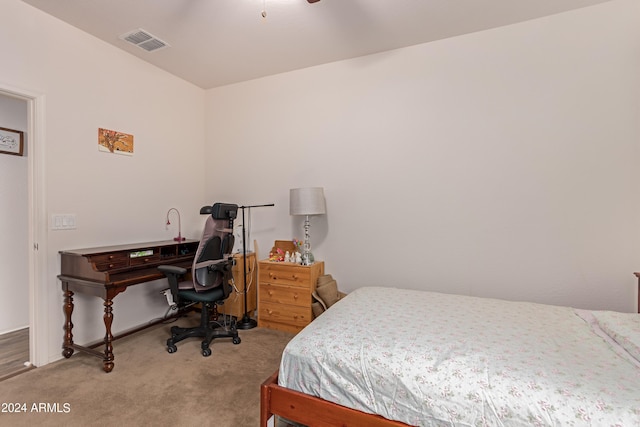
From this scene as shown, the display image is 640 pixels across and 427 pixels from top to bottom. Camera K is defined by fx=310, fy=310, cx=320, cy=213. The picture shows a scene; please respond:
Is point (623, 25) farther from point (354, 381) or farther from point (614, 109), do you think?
point (354, 381)

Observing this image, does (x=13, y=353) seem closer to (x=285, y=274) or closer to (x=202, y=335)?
(x=202, y=335)

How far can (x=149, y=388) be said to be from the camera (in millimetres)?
2164

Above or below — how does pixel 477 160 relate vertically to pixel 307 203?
A: above

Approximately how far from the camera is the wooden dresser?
308cm

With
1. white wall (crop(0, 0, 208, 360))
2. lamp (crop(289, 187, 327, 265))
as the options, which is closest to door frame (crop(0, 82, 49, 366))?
white wall (crop(0, 0, 208, 360))

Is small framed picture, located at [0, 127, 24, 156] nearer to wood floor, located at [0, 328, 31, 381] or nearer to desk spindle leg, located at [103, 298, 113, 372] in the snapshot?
wood floor, located at [0, 328, 31, 381]

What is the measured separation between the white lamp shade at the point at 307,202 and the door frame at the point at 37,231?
6.89 feet

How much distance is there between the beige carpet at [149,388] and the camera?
1.87 metres

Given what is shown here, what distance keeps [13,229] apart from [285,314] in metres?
3.03

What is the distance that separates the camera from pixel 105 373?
7.77ft

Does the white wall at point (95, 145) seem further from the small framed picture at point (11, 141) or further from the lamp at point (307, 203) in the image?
Result: the lamp at point (307, 203)

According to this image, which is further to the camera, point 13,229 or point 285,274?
point 13,229

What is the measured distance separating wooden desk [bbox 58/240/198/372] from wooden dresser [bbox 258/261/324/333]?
1006mm

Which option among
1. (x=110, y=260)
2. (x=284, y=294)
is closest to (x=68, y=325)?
(x=110, y=260)
